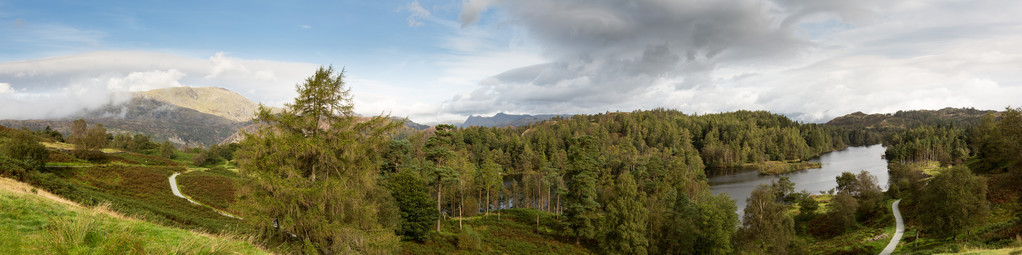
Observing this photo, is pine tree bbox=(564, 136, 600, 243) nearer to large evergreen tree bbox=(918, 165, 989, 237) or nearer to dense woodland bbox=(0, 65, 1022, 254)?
dense woodland bbox=(0, 65, 1022, 254)

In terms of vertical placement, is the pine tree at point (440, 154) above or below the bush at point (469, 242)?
above

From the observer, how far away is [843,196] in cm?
5344

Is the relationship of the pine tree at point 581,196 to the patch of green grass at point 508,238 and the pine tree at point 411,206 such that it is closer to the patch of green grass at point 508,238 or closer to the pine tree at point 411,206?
the patch of green grass at point 508,238

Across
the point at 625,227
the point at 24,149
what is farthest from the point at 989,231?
the point at 24,149

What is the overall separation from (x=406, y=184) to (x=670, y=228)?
30.1 metres

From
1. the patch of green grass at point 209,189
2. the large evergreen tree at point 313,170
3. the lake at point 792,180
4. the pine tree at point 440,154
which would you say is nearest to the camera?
the large evergreen tree at point 313,170

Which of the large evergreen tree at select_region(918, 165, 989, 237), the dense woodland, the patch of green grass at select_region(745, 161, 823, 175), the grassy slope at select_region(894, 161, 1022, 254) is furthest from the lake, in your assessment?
the large evergreen tree at select_region(918, 165, 989, 237)

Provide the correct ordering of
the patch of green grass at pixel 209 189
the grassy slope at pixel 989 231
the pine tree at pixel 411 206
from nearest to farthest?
1. the grassy slope at pixel 989 231
2. the pine tree at pixel 411 206
3. the patch of green grass at pixel 209 189

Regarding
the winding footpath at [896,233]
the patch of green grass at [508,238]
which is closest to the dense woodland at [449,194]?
the patch of green grass at [508,238]

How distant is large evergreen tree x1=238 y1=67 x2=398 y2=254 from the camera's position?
45.0 feet

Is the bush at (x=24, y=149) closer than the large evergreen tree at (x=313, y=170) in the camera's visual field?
No

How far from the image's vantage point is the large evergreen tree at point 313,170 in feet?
45.0

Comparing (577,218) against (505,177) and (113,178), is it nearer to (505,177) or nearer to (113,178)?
(113,178)

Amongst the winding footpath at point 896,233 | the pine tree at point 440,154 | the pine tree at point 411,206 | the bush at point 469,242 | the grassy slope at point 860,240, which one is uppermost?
the pine tree at point 440,154
